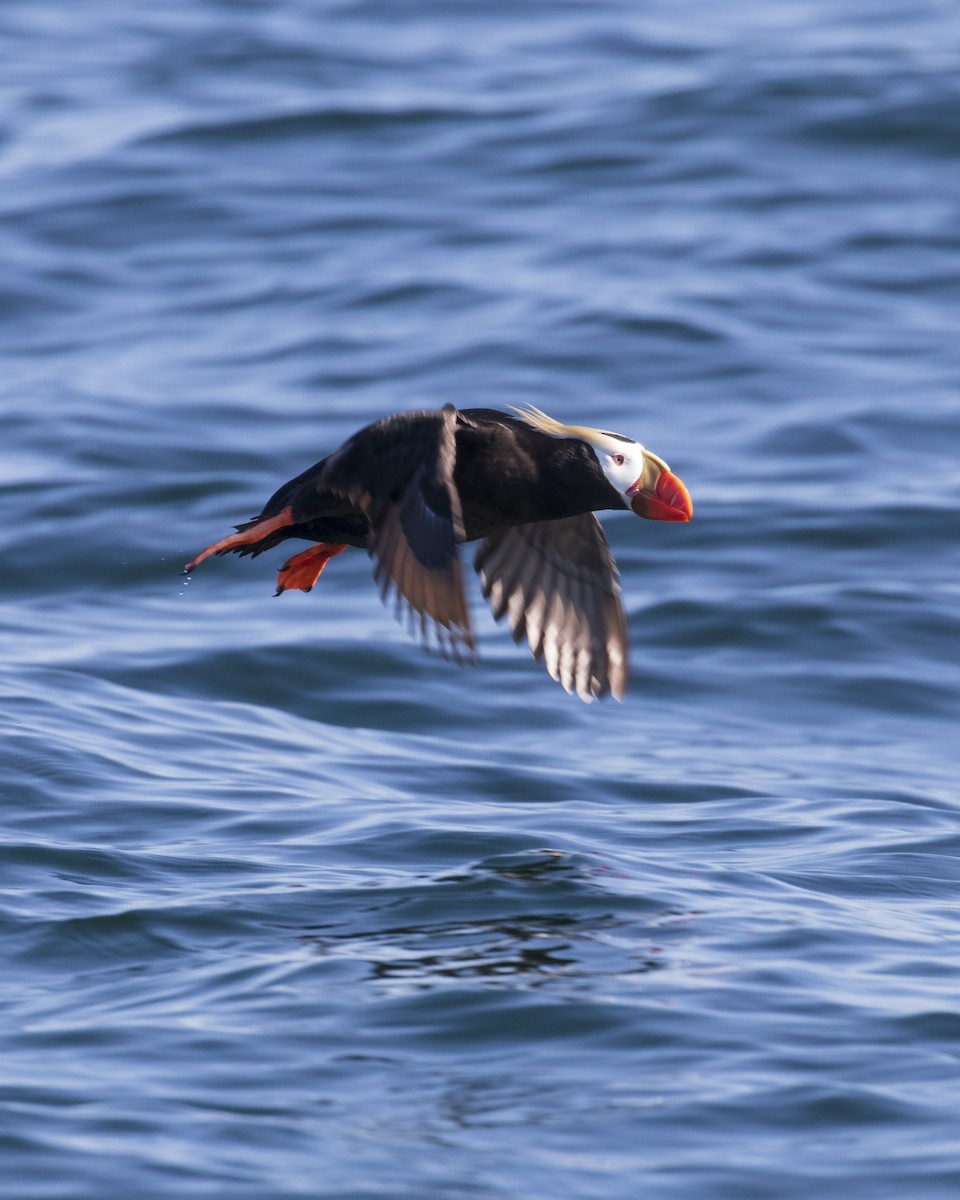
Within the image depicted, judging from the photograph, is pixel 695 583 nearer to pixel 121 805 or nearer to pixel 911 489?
pixel 911 489

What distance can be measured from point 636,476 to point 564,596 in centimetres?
100

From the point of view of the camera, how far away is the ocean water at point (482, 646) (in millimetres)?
4980

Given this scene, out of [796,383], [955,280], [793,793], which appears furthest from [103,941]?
[955,280]

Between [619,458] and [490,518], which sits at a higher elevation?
[619,458]

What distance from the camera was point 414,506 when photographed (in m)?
5.74

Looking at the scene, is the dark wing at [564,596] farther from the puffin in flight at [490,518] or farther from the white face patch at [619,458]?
the white face patch at [619,458]

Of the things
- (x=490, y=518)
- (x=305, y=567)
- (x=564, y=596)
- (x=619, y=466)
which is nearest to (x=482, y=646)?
(x=564, y=596)

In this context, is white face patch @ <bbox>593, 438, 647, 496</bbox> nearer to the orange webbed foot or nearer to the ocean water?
the orange webbed foot

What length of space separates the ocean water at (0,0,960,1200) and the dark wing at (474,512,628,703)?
0.64 metres

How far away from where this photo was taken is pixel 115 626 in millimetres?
9727

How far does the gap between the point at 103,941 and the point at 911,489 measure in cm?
648

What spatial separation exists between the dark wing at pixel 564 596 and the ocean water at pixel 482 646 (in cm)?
64

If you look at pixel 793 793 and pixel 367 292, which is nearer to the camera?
pixel 793 793

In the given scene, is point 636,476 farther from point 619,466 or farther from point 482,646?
point 482,646
